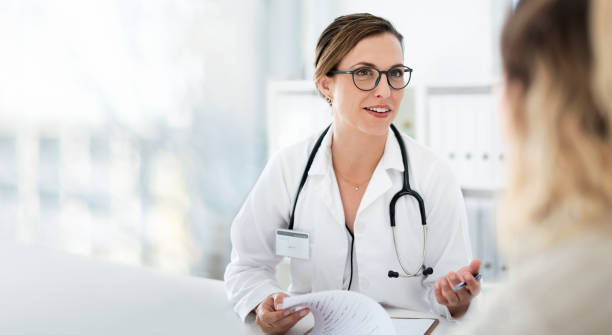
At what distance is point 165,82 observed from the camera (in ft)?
7.99

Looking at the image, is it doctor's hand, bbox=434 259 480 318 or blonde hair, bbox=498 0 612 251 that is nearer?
blonde hair, bbox=498 0 612 251

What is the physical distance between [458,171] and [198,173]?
126 centimetres

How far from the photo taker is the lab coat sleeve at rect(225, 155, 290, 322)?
148 cm

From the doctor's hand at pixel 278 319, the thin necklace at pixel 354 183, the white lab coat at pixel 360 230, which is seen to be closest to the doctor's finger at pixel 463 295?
the white lab coat at pixel 360 230

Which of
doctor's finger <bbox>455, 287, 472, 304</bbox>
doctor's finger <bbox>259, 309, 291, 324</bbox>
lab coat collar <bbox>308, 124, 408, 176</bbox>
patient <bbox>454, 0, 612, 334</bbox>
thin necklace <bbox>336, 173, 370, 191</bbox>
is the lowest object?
doctor's finger <bbox>259, 309, 291, 324</bbox>

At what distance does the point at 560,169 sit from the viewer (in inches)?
23.1

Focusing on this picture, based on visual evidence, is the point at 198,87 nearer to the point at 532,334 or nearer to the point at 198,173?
the point at 198,173

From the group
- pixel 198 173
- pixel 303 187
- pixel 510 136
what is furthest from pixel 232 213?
pixel 510 136

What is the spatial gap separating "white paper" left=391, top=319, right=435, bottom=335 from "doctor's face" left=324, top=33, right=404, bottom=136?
54cm

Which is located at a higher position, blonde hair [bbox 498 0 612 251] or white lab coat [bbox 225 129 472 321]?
blonde hair [bbox 498 0 612 251]

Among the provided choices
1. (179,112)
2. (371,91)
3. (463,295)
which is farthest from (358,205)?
(179,112)

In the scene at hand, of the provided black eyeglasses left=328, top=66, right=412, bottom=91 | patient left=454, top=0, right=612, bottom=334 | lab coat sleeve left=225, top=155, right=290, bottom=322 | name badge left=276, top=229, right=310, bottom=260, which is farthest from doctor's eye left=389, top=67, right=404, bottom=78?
patient left=454, top=0, right=612, bottom=334

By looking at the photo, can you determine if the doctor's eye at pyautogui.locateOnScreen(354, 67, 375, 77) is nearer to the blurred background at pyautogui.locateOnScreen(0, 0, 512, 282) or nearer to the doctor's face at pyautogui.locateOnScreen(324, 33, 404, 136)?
the doctor's face at pyautogui.locateOnScreen(324, 33, 404, 136)

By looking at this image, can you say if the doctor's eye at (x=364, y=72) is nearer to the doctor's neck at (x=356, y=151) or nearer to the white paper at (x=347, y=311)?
the doctor's neck at (x=356, y=151)
